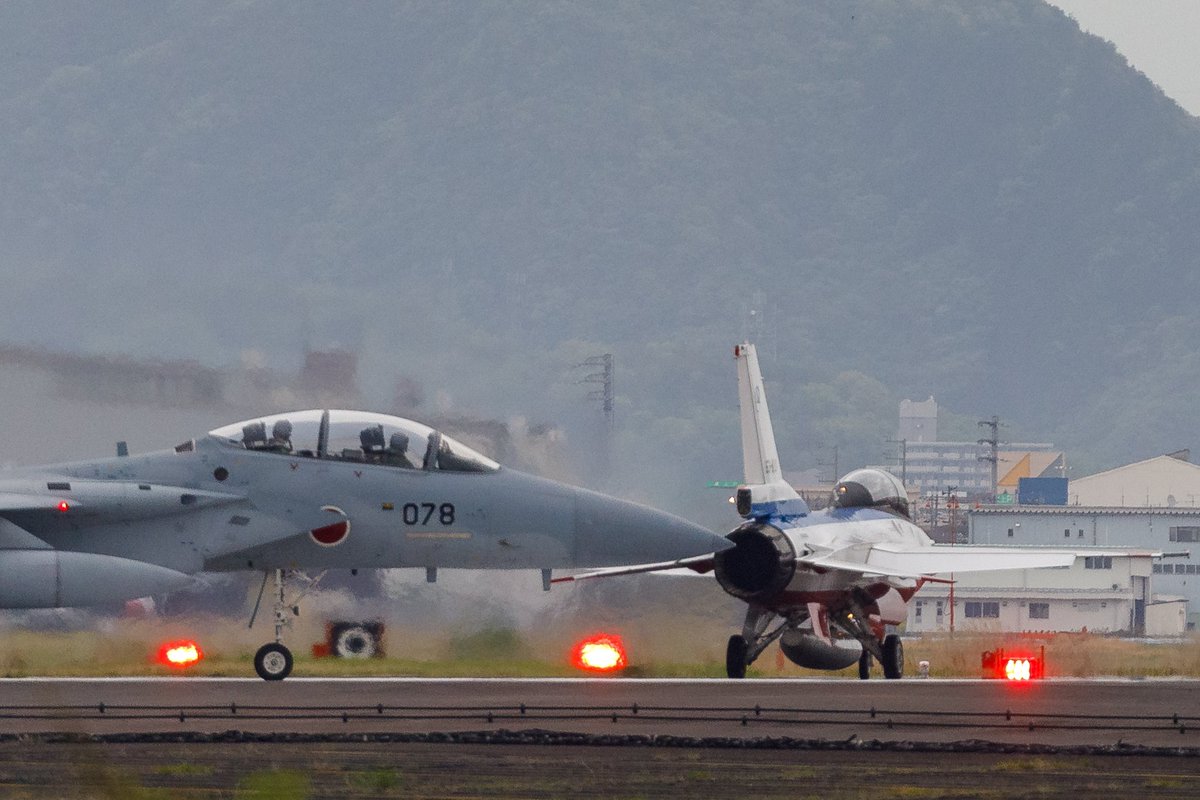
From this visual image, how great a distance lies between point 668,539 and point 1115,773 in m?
8.05

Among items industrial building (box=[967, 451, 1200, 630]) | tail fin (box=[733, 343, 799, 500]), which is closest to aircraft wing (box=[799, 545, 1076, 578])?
tail fin (box=[733, 343, 799, 500])

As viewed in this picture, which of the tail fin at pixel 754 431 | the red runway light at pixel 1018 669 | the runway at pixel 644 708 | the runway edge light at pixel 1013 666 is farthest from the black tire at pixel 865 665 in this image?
the runway at pixel 644 708

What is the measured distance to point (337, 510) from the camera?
70.5 feet

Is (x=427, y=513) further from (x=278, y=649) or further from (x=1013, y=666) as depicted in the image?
(x=1013, y=666)

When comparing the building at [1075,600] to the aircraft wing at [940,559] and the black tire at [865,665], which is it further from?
the black tire at [865,665]

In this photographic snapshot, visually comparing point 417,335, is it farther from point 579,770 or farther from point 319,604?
point 579,770

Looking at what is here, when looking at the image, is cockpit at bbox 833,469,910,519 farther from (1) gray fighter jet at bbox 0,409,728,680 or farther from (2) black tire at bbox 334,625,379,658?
(1) gray fighter jet at bbox 0,409,728,680

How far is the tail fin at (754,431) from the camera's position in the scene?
29.2 meters

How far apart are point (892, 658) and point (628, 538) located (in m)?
7.57

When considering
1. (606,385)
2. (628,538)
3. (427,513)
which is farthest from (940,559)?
(606,385)

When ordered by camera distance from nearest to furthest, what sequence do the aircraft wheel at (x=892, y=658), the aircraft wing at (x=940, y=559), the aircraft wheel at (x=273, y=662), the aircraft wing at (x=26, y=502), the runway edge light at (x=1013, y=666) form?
the aircraft wing at (x=26, y=502) → the aircraft wheel at (x=273, y=662) → the runway edge light at (x=1013, y=666) → the aircraft wheel at (x=892, y=658) → the aircraft wing at (x=940, y=559)

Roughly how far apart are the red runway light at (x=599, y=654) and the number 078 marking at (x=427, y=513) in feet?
22.1

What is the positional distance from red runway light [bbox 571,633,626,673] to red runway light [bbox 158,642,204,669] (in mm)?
4729

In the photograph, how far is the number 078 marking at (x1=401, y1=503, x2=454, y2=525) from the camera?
70.8ft
